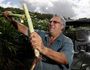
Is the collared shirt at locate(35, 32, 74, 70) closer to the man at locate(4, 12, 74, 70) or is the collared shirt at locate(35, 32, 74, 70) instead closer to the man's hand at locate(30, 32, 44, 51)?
the man at locate(4, 12, 74, 70)

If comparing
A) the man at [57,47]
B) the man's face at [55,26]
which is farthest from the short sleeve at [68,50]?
the man's face at [55,26]

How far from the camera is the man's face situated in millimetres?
5719

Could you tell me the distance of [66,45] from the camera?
5727 mm

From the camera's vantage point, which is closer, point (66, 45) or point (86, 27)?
point (66, 45)

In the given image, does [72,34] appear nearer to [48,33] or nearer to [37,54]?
[48,33]

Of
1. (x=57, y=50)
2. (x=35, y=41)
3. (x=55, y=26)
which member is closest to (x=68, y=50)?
(x=57, y=50)

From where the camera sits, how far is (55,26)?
5789 millimetres

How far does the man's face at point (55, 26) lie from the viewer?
18.8ft

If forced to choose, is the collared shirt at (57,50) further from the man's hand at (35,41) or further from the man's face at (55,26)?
the man's hand at (35,41)

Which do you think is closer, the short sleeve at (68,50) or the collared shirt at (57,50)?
the short sleeve at (68,50)

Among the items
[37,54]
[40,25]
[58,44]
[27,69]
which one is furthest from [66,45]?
[40,25]

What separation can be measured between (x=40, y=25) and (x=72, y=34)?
1598 mm

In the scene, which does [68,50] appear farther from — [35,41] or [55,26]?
[35,41]

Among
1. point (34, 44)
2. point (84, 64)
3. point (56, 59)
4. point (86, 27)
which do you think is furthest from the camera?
point (86, 27)
